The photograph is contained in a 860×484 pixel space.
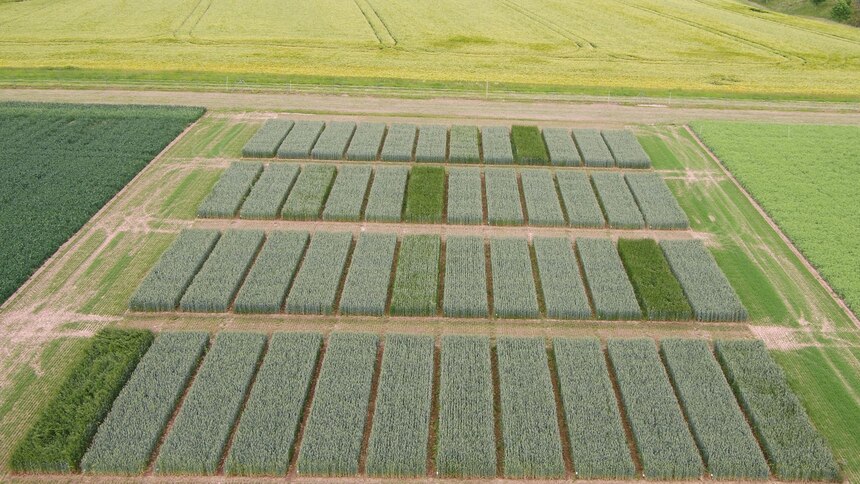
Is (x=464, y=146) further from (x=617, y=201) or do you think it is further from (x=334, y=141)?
(x=617, y=201)

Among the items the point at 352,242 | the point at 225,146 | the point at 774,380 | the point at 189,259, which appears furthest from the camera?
the point at 225,146

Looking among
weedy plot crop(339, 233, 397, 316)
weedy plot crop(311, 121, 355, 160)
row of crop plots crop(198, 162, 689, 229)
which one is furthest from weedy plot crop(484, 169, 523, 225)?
weedy plot crop(311, 121, 355, 160)

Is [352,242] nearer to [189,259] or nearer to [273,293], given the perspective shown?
[273,293]

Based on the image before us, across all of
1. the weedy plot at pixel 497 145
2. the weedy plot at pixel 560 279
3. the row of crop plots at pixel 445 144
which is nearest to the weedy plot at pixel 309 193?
the row of crop plots at pixel 445 144

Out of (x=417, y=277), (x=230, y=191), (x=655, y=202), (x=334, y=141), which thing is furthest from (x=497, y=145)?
(x=230, y=191)

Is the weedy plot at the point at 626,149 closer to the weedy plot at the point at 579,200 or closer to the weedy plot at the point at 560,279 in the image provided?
the weedy plot at the point at 579,200

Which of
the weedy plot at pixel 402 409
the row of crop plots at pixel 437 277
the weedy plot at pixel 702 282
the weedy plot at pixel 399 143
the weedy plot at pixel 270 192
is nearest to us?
the weedy plot at pixel 402 409

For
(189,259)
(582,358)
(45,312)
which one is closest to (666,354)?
(582,358)
